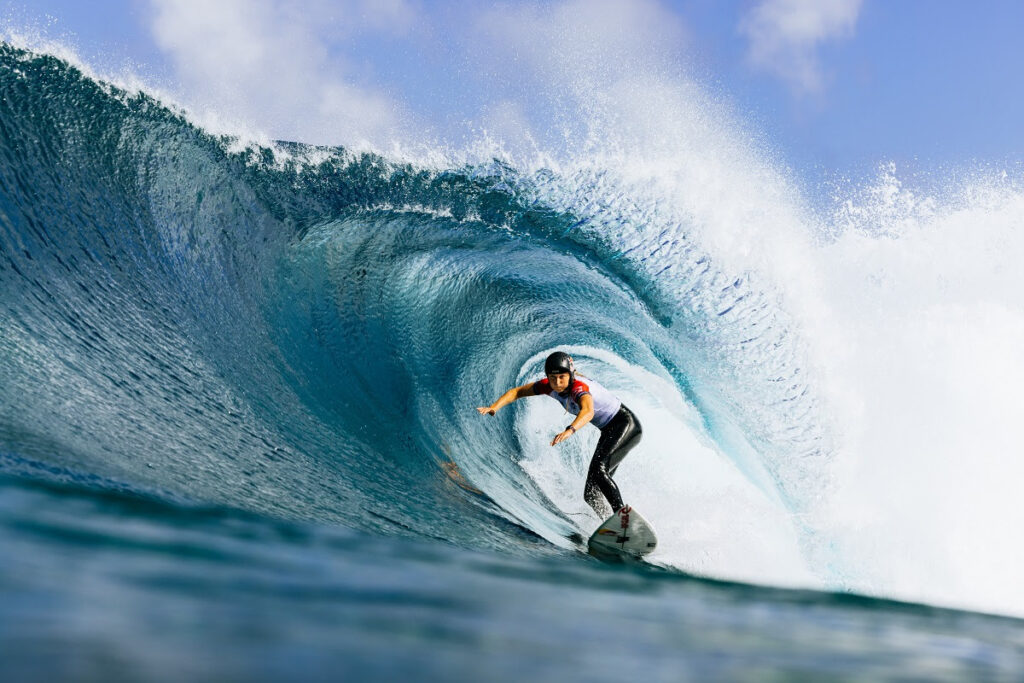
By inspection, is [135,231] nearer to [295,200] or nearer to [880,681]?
[295,200]

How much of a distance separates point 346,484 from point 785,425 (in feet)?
16.3

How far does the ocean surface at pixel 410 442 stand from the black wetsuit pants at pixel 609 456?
37 centimetres

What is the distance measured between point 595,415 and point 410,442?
4.82ft

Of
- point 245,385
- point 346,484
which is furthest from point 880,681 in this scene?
point 245,385

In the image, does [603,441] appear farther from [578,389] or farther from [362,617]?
[362,617]

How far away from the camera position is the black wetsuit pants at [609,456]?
5898 millimetres

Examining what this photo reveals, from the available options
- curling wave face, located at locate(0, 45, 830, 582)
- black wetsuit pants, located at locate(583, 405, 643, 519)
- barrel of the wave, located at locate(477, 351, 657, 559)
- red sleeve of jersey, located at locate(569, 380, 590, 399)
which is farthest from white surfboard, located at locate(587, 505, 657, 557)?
red sleeve of jersey, located at locate(569, 380, 590, 399)

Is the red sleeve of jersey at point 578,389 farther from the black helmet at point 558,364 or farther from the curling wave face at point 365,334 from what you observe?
the curling wave face at point 365,334

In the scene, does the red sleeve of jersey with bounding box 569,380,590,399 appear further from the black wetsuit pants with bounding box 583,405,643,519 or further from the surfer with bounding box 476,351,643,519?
the black wetsuit pants with bounding box 583,405,643,519

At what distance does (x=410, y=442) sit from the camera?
21.6ft

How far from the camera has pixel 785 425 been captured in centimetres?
821

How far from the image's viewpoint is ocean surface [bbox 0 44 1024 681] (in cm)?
153

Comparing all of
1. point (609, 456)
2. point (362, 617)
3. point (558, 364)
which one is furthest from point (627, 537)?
point (362, 617)

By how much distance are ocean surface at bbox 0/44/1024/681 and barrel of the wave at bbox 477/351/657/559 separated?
0.99 feet
